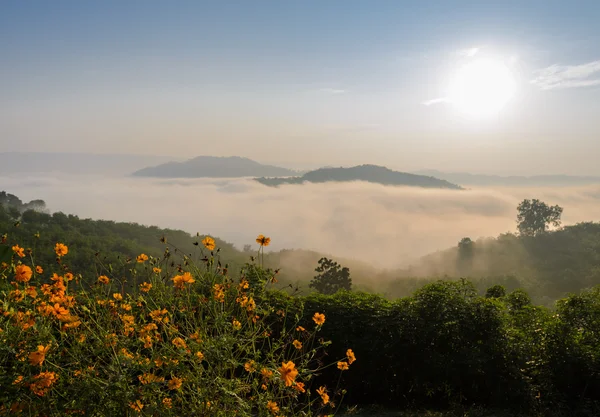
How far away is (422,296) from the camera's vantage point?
6.85 metres

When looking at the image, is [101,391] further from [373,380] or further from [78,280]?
[373,380]

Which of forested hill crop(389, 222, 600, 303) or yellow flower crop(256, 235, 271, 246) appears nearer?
yellow flower crop(256, 235, 271, 246)

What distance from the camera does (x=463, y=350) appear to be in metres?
6.49

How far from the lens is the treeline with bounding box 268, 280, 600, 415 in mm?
6344

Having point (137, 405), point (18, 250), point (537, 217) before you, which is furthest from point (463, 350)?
point (537, 217)

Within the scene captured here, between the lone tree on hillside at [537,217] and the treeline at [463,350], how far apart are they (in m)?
74.4

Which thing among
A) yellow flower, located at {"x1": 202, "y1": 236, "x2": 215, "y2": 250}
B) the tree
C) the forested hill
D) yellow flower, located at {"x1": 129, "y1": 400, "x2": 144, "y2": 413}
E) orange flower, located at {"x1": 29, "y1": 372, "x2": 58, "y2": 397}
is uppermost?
yellow flower, located at {"x1": 202, "y1": 236, "x2": 215, "y2": 250}

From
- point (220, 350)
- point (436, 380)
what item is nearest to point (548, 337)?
point (436, 380)

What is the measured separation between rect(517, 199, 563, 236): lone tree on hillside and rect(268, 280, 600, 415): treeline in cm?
7440

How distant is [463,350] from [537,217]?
75806 millimetres

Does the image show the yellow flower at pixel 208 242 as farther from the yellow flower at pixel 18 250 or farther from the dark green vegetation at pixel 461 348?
the dark green vegetation at pixel 461 348

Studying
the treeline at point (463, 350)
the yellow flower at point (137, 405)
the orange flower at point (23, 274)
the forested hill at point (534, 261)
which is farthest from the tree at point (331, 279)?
the forested hill at point (534, 261)

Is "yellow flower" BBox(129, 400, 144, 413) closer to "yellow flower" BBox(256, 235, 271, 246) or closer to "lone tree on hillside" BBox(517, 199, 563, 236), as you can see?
"yellow flower" BBox(256, 235, 271, 246)

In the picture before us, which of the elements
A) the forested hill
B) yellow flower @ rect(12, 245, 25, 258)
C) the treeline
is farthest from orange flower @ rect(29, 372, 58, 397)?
the forested hill
